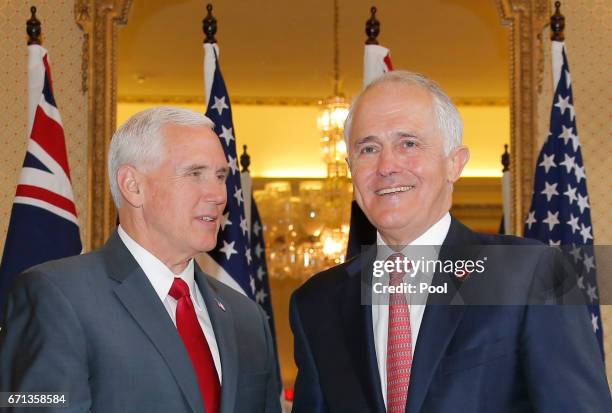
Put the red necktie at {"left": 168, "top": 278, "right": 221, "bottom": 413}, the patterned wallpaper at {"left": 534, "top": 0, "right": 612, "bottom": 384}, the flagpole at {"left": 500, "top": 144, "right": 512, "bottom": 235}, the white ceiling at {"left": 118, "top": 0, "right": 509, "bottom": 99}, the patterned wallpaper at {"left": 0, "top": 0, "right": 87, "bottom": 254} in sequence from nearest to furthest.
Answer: the red necktie at {"left": 168, "top": 278, "right": 221, "bottom": 413} → the patterned wallpaper at {"left": 0, "top": 0, "right": 87, "bottom": 254} → the patterned wallpaper at {"left": 534, "top": 0, "right": 612, "bottom": 384} → the flagpole at {"left": 500, "top": 144, "right": 512, "bottom": 235} → the white ceiling at {"left": 118, "top": 0, "right": 509, "bottom": 99}

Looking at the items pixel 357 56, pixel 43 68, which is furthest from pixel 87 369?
pixel 357 56

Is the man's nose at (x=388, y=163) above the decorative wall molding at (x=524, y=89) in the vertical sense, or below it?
below

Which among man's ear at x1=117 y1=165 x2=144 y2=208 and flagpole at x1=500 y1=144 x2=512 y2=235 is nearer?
man's ear at x1=117 y1=165 x2=144 y2=208

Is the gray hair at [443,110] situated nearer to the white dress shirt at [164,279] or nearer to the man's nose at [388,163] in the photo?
the man's nose at [388,163]

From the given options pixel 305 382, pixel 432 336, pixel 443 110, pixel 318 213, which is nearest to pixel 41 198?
pixel 305 382

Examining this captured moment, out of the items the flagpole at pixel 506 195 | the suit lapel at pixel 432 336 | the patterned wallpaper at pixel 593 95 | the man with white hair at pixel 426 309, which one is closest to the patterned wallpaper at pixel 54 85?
the flagpole at pixel 506 195

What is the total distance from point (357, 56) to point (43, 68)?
13.4ft

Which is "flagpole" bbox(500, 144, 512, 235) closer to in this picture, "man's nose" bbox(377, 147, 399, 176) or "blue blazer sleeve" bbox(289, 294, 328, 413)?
"blue blazer sleeve" bbox(289, 294, 328, 413)

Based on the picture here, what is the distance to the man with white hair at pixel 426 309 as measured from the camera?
7.01ft

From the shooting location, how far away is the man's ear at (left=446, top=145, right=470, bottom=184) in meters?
2.40

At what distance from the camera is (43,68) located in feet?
15.5

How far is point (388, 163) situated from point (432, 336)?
43 centimetres

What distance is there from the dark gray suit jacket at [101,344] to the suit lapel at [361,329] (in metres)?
0.39

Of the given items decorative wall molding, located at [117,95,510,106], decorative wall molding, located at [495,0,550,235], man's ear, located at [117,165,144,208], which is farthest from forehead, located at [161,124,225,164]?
decorative wall molding, located at [117,95,510,106]
